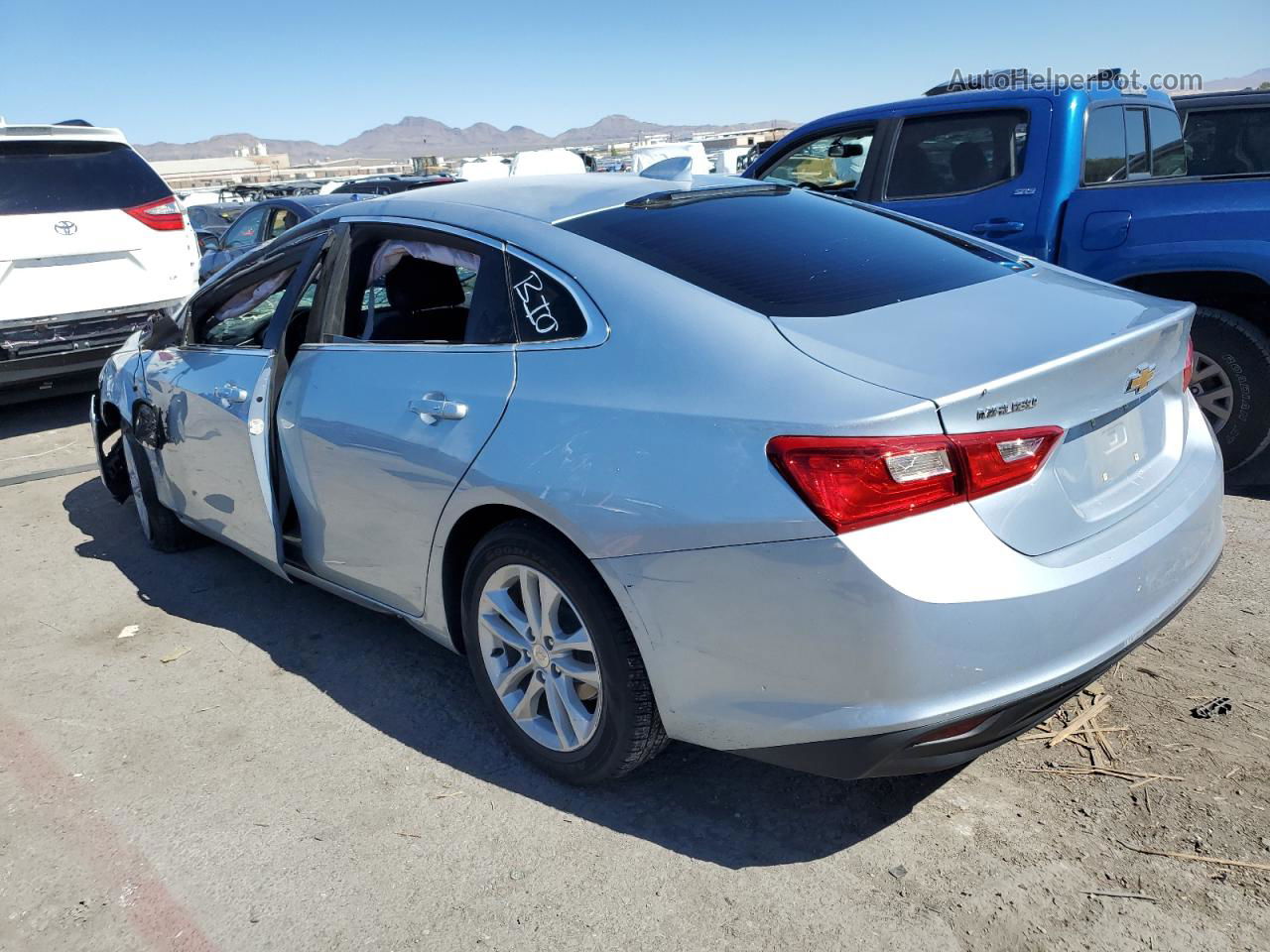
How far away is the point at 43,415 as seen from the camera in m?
8.34

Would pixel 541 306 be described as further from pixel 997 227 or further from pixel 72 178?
pixel 72 178

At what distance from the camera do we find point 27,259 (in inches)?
276

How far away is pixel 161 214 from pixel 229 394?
476 centimetres

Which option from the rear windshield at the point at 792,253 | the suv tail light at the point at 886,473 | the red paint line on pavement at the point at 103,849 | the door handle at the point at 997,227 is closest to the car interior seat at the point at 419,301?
the rear windshield at the point at 792,253

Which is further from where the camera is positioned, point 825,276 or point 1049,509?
point 825,276

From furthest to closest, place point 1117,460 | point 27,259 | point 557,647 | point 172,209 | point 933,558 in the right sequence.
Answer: point 172,209
point 27,259
point 557,647
point 1117,460
point 933,558

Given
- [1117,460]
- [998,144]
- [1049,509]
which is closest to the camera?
[1049,509]

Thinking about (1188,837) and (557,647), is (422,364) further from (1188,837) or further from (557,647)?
(1188,837)

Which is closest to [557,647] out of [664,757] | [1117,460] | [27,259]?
[664,757]

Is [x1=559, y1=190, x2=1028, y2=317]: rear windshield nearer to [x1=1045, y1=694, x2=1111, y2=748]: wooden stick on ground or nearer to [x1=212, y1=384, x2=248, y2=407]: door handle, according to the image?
[x1=1045, y1=694, x2=1111, y2=748]: wooden stick on ground

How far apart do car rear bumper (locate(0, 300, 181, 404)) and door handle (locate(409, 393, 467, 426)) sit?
195 inches

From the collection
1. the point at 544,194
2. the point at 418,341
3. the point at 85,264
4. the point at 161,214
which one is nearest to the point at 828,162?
the point at 544,194

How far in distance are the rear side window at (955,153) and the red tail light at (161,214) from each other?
17.6 ft

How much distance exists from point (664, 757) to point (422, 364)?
1382 millimetres
